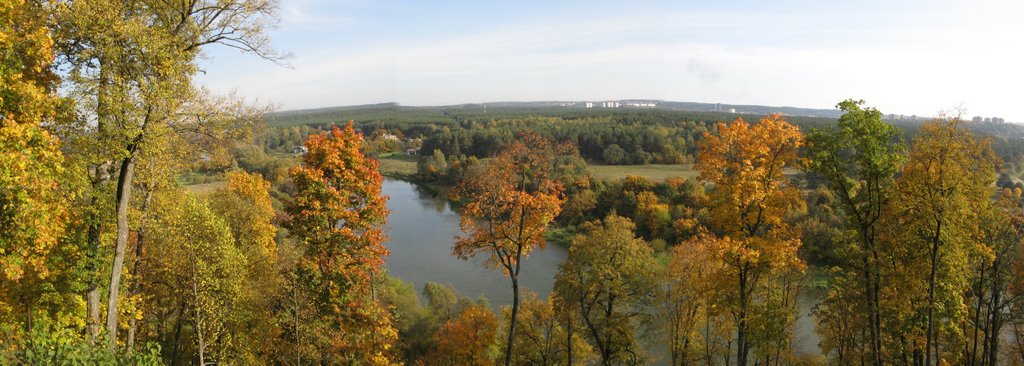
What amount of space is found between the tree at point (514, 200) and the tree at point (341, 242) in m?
1.99

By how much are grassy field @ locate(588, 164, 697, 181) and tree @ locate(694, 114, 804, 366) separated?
36348mm

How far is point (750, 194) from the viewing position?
10.6 meters

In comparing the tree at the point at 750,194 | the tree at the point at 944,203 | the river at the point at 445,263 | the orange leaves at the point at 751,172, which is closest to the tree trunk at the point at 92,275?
the tree at the point at 750,194

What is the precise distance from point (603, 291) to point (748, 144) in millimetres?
5505

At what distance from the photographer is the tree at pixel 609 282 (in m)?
14.5

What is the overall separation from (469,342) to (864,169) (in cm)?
1132

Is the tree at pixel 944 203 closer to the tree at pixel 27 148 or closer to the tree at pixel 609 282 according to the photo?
the tree at pixel 609 282

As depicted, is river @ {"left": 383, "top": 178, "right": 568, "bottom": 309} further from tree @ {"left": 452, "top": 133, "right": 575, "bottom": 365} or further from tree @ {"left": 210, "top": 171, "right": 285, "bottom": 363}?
tree @ {"left": 452, "top": 133, "right": 575, "bottom": 365}

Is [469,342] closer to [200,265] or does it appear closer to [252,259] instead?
[252,259]

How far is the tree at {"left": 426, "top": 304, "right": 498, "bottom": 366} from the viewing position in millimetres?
16875

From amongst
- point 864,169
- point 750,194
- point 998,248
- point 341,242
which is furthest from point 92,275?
point 998,248

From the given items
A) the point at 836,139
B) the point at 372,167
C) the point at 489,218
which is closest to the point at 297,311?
the point at 372,167

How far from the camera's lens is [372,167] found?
1226 cm

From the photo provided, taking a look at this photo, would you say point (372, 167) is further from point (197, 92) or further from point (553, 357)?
point (553, 357)
